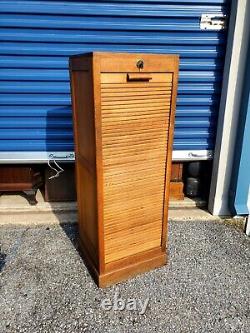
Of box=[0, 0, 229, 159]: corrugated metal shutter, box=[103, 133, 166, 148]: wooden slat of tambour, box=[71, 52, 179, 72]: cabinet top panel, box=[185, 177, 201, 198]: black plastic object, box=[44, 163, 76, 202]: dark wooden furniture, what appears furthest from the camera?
box=[185, 177, 201, 198]: black plastic object

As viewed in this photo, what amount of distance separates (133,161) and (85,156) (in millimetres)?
400

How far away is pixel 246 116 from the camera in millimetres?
2977

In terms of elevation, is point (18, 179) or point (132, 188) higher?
point (132, 188)

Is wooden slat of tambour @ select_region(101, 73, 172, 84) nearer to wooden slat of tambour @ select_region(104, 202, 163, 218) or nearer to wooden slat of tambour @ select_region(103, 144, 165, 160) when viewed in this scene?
wooden slat of tambour @ select_region(103, 144, 165, 160)

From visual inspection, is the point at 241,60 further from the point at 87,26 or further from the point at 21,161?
the point at 21,161

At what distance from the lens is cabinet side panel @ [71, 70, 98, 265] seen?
80.4 inches

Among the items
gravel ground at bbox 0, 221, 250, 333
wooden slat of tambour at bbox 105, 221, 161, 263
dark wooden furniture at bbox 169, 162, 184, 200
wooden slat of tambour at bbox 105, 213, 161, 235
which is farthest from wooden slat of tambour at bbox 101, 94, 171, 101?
dark wooden furniture at bbox 169, 162, 184, 200

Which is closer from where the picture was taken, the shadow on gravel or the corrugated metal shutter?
the shadow on gravel

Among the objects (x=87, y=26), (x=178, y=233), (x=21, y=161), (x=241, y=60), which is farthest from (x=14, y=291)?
(x=241, y=60)

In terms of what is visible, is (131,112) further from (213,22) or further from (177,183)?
(177,183)

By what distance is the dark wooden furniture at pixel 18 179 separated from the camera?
345 cm

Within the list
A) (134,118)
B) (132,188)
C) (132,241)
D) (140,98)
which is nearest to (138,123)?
(134,118)

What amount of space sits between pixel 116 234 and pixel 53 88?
1733mm

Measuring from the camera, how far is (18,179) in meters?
3.50
